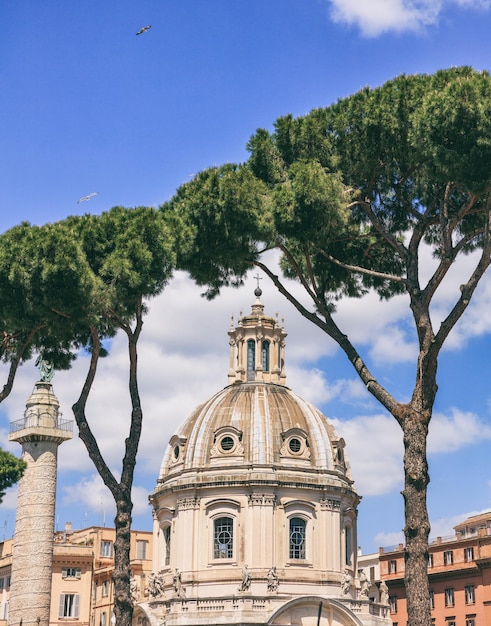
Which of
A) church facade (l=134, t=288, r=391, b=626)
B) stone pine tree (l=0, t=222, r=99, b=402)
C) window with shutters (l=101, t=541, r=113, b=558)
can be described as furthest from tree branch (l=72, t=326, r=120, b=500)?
window with shutters (l=101, t=541, r=113, b=558)

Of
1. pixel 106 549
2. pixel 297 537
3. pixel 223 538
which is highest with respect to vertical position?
pixel 106 549

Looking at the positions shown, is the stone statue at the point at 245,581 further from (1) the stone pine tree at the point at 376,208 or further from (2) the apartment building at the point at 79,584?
(1) the stone pine tree at the point at 376,208

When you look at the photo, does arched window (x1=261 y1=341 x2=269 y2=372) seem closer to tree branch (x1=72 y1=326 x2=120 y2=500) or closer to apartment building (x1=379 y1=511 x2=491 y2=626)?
apartment building (x1=379 y1=511 x2=491 y2=626)

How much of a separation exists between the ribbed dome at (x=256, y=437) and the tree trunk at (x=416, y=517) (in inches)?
1488

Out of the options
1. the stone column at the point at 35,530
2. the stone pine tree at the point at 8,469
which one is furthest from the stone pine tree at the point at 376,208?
the stone column at the point at 35,530

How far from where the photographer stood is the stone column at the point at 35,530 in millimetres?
47719

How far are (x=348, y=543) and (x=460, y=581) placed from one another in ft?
22.9

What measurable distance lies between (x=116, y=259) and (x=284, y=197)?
13.7 feet

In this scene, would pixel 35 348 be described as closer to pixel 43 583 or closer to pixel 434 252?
pixel 434 252

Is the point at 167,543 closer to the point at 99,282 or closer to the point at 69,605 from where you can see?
the point at 69,605

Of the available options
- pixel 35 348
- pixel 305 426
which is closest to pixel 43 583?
pixel 305 426

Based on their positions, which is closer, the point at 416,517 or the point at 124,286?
the point at 416,517

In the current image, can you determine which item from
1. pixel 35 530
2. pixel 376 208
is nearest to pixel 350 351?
pixel 376 208

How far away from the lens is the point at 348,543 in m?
60.7
